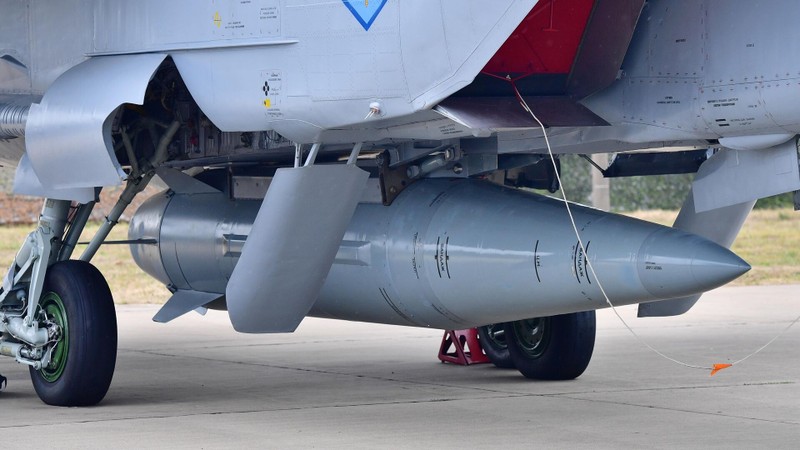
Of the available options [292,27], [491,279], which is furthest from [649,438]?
[292,27]

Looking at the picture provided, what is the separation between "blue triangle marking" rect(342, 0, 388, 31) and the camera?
8016mm

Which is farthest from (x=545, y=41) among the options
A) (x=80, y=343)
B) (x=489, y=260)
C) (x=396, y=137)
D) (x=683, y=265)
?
(x=80, y=343)

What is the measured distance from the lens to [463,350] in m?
12.1

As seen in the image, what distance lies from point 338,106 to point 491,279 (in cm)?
148

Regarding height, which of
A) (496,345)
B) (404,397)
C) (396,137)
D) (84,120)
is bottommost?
(404,397)

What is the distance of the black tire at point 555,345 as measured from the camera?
10797mm

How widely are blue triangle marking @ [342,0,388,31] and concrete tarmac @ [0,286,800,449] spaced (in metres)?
2.38

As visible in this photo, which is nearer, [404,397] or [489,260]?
[489,260]

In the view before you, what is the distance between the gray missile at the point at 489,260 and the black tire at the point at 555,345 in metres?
1.69

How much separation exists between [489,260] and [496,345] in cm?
302

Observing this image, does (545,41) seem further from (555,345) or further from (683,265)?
(555,345)

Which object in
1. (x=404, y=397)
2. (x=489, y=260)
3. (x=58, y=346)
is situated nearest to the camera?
(x=489, y=260)

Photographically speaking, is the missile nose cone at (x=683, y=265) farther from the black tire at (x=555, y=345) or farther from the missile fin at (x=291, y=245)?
the black tire at (x=555, y=345)

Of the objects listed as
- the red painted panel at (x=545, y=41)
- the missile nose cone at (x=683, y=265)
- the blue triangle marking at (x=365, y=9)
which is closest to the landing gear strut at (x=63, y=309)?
the blue triangle marking at (x=365, y=9)
